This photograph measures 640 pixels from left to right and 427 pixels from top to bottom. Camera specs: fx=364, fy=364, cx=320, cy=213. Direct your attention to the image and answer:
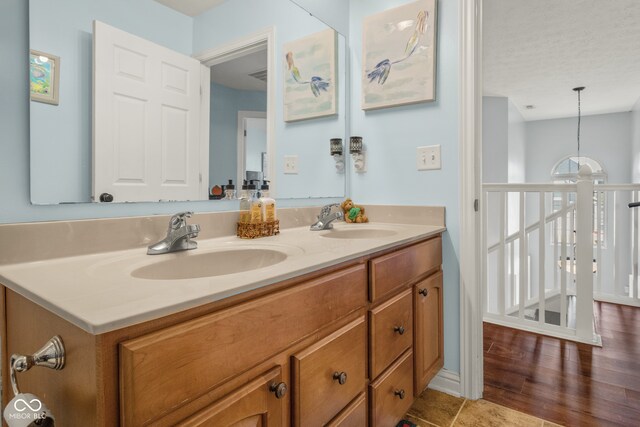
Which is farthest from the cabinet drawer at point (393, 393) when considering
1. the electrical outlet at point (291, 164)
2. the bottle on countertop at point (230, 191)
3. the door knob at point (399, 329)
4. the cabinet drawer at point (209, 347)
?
the electrical outlet at point (291, 164)

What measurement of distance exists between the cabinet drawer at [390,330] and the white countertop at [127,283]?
238mm

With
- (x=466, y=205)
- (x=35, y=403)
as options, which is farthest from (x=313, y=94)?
(x=35, y=403)

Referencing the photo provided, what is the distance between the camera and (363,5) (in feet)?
6.54

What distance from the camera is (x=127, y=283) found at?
70cm

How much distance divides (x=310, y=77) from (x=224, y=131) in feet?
2.39

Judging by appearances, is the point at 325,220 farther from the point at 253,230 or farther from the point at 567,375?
the point at 567,375

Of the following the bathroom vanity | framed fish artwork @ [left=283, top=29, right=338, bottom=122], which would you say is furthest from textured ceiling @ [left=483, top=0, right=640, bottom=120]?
the bathroom vanity

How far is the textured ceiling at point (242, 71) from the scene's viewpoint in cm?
137

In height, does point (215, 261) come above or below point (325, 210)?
below

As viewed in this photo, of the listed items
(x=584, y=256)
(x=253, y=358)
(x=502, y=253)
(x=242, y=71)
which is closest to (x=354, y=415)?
(x=253, y=358)

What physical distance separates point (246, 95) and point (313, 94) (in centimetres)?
51

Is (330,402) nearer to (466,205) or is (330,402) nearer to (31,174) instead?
(31,174)

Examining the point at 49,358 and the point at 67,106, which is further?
the point at 67,106

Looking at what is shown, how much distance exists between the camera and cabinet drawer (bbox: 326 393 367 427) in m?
1.01
